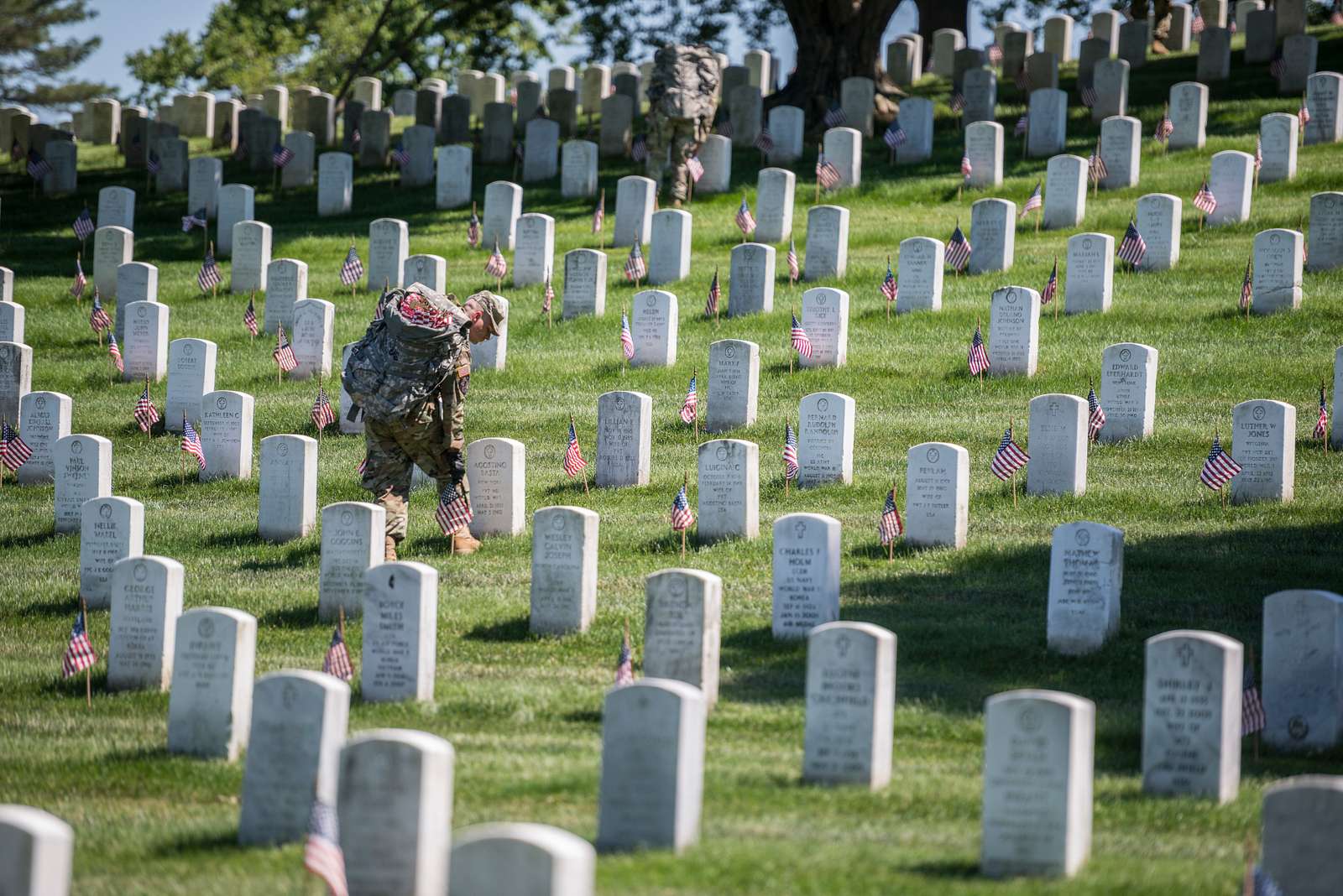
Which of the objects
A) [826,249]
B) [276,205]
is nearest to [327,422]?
[826,249]

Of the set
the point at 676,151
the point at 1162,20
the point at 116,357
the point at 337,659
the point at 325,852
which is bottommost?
the point at 325,852

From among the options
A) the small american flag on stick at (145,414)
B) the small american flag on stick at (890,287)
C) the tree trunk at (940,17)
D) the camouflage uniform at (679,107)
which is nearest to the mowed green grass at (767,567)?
the small american flag on stick at (145,414)

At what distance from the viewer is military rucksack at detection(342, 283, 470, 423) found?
12.9 metres

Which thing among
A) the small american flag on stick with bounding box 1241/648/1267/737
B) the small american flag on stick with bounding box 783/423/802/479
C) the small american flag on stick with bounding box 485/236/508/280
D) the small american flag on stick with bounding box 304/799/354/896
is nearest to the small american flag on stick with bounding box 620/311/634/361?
the small american flag on stick with bounding box 783/423/802/479

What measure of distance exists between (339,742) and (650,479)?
7478 mm

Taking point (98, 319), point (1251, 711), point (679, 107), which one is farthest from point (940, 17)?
point (1251, 711)

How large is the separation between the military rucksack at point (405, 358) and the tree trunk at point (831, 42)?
56.9ft

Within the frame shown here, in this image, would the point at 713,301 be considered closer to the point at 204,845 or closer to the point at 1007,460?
the point at 1007,460

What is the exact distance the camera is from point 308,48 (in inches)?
2138

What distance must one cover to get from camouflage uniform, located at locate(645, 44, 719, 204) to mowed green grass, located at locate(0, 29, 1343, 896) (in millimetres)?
880

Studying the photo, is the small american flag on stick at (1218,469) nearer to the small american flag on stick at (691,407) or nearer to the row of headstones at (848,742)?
the row of headstones at (848,742)

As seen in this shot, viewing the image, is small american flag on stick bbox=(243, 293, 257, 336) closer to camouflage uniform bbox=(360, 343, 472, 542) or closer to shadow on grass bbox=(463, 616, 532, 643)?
camouflage uniform bbox=(360, 343, 472, 542)

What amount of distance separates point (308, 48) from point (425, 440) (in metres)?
44.0

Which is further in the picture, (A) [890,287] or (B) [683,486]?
(A) [890,287]
